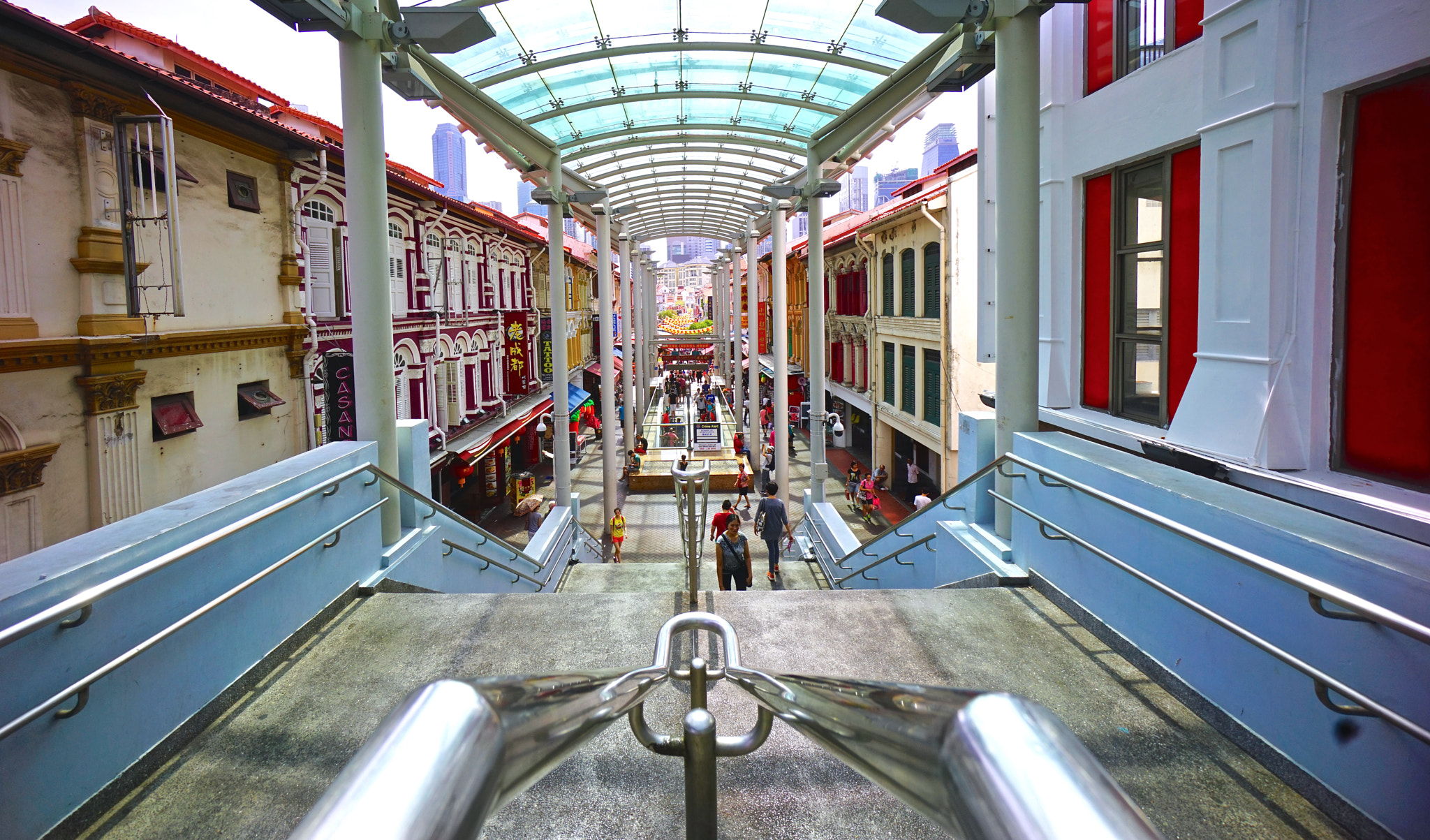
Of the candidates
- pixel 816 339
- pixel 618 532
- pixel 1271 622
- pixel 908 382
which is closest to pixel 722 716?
pixel 1271 622

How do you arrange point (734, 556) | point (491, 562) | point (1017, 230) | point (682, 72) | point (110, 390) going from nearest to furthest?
point (1017, 230), point (491, 562), point (734, 556), point (110, 390), point (682, 72)

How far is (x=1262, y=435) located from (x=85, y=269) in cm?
1053

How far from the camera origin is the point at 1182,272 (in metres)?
6.48

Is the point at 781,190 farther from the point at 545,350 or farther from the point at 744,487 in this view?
the point at 545,350

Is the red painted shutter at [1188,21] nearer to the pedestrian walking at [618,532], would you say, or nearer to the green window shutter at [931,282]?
the green window shutter at [931,282]

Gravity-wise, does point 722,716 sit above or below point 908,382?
below

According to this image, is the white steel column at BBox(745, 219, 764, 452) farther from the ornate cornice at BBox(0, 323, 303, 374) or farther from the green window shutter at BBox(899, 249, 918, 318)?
the ornate cornice at BBox(0, 323, 303, 374)

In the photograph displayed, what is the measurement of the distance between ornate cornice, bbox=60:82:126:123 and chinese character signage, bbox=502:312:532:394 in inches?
609

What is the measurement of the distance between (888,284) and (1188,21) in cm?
1534

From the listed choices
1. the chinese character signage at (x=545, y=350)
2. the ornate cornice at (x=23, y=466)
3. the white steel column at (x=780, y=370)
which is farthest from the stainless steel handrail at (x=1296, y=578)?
the chinese character signage at (x=545, y=350)

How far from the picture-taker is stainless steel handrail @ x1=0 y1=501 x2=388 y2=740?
2148 millimetres

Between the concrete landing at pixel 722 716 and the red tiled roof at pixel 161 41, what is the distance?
46.1ft

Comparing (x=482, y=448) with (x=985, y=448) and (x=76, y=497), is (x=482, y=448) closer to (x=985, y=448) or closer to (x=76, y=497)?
(x=76, y=497)

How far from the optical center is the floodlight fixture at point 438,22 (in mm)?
6215
